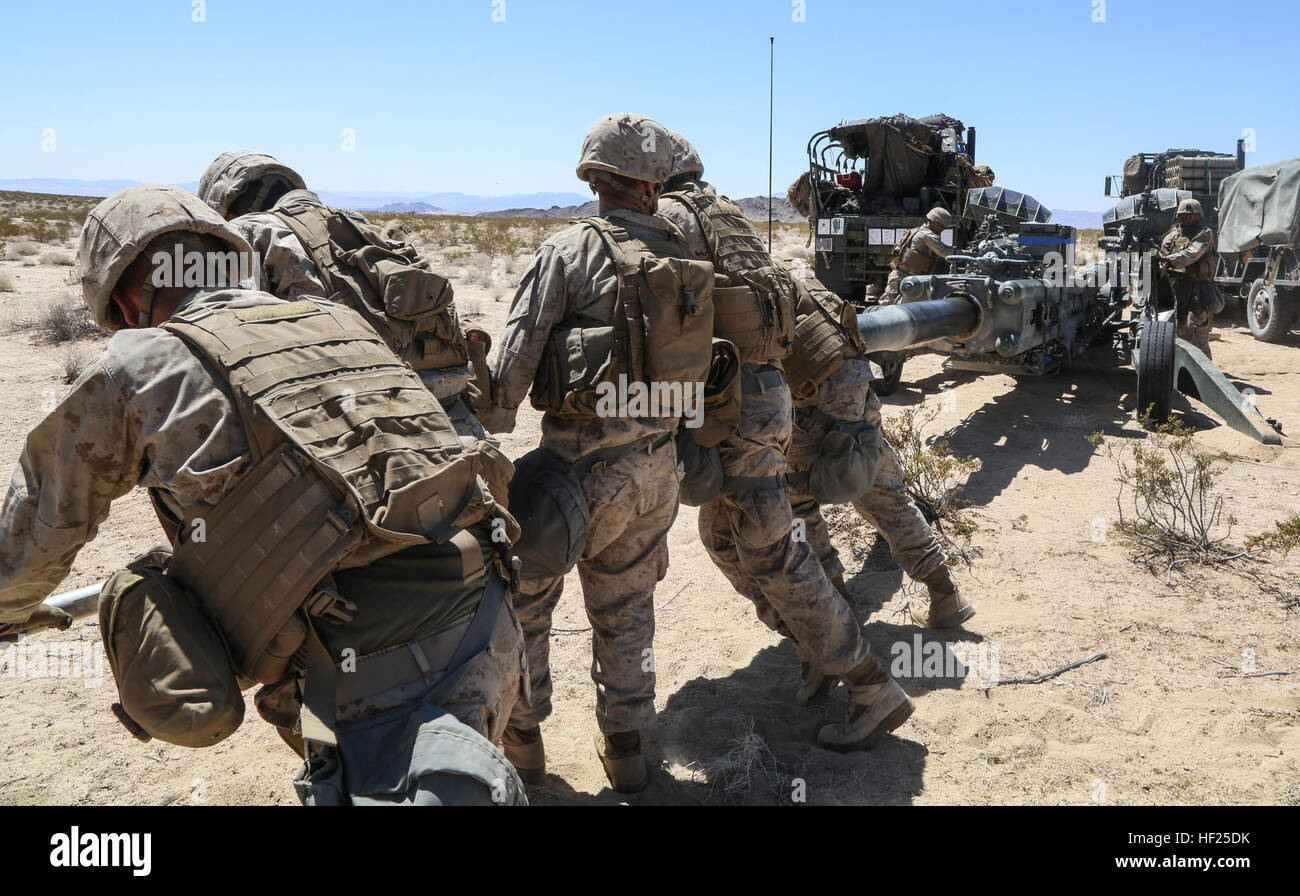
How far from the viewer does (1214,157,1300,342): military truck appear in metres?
11.7

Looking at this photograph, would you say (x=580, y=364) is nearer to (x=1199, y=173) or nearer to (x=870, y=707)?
(x=870, y=707)

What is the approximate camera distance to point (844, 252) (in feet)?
35.1

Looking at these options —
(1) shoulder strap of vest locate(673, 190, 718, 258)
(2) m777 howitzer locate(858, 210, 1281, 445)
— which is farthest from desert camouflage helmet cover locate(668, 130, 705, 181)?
(2) m777 howitzer locate(858, 210, 1281, 445)

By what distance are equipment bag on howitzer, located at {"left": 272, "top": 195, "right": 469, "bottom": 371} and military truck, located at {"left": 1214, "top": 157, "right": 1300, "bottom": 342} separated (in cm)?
1196

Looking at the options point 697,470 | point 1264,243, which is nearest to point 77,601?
point 697,470

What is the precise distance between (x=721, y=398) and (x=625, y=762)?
1.31 meters

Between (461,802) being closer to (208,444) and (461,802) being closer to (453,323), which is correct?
(208,444)

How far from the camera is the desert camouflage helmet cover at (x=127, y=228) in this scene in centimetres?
198

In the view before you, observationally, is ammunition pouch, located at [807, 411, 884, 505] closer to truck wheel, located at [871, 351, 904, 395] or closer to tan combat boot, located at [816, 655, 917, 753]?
tan combat boot, located at [816, 655, 917, 753]

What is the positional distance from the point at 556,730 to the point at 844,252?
26.7 ft

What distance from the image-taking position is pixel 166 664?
68.7 inches

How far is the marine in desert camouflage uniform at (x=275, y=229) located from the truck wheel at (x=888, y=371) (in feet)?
19.7

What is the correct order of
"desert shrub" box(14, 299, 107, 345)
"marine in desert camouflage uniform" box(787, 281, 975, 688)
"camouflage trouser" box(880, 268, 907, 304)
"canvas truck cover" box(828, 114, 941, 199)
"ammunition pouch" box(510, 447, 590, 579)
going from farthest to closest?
1. "canvas truck cover" box(828, 114, 941, 199)
2. "desert shrub" box(14, 299, 107, 345)
3. "camouflage trouser" box(880, 268, 907, 304)
4. "marine in desert camouflage uniform" box(787, 281, 975, 688)
5. "ammunition pouch" box(510, 447, 590, 579)
